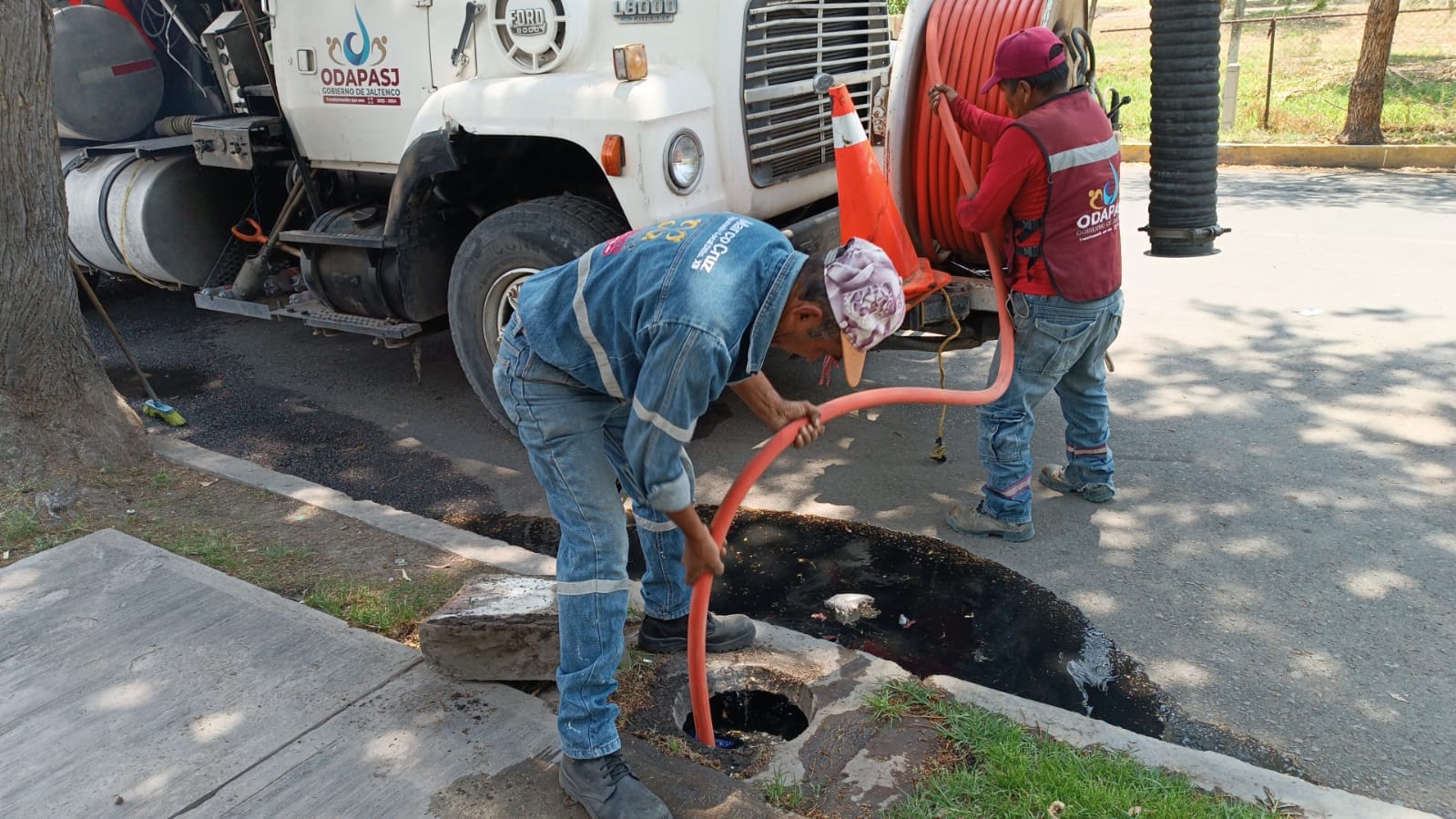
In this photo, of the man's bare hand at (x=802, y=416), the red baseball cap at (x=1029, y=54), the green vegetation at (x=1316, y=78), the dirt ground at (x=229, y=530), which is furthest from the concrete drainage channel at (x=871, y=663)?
the green vegetation at (x=1316, y=78)

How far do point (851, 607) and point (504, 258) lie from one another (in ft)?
7.53

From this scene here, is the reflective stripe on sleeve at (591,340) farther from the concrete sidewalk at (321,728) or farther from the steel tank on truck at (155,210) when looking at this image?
the steel tank on truck at (155,210)

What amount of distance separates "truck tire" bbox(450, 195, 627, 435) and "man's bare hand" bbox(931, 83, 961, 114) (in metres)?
1.43

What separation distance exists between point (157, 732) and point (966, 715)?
223 centimetres

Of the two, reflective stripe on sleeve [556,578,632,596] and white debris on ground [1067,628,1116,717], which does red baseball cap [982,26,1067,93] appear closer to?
white debris on ground [1067,628,1116,717]

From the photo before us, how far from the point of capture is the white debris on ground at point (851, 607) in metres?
3.81

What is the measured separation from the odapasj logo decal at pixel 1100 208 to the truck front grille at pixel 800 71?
5.00 ft

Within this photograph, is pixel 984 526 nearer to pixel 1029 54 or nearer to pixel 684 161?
pixel 1029 54

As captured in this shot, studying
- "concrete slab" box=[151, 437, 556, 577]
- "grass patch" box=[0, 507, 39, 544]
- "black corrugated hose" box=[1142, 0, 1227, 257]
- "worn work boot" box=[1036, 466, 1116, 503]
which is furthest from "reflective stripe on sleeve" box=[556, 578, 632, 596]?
"black corrugated hose" box=[1142, 0, 1227, 257]

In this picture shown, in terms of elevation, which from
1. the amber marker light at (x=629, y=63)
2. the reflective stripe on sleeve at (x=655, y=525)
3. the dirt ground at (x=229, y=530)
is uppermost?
the amber marker light at (x=629, y=63)

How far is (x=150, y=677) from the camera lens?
3.26m

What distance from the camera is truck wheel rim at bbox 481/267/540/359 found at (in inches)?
196

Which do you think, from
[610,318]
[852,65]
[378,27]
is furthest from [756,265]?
[378,27]

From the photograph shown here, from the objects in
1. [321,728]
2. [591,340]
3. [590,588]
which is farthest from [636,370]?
[321,728]
